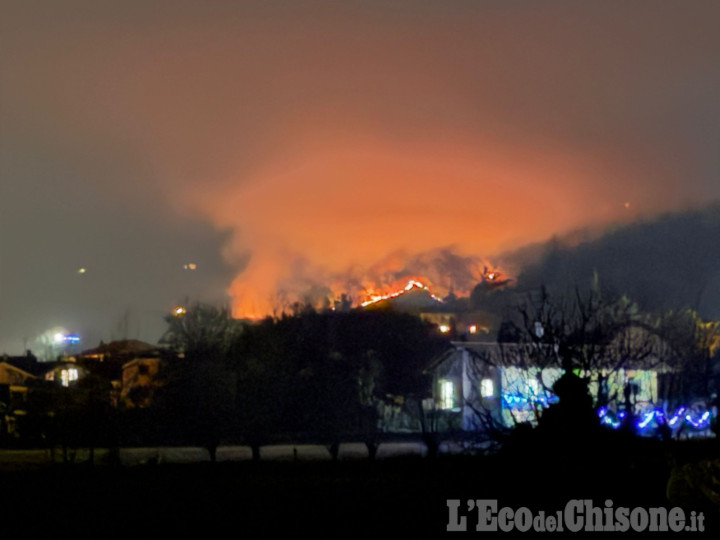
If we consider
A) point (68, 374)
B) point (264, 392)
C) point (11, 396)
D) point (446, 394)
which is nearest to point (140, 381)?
point (11, 396)

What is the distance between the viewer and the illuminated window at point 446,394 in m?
48.6

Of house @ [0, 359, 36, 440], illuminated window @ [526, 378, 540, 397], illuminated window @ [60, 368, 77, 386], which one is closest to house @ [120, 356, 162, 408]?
house @ [0, 359, 36, 440]

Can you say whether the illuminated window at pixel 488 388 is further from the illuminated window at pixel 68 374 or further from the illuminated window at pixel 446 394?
the illuminated window at pixel 68 374

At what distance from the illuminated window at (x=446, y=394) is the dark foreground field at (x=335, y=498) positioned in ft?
93.6

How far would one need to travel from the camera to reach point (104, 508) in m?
16.0

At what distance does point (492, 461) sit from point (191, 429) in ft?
65.0

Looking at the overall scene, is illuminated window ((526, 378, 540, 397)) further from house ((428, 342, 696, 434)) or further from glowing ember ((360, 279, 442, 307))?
glowing ember ((360, 279, 442, 307))

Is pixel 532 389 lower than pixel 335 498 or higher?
higher

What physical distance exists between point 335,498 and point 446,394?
3267cm

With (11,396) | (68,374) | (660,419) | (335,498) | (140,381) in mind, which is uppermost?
(68,374)

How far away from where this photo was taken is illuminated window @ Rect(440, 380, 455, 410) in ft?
159

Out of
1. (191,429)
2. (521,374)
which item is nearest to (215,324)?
(191,429)

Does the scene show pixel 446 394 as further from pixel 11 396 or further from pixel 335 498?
pixel 335 498

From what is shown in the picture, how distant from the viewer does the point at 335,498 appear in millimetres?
16547
